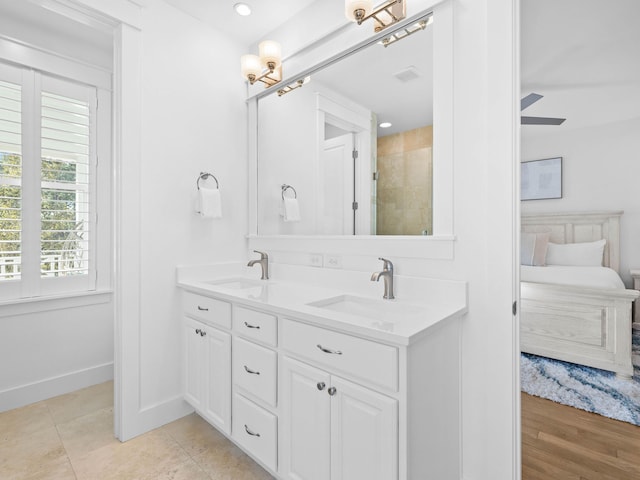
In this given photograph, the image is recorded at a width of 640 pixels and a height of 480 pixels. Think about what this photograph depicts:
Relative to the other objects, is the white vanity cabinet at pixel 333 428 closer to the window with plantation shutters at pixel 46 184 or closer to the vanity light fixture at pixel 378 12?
the vanity light fixture at pixel 378 12

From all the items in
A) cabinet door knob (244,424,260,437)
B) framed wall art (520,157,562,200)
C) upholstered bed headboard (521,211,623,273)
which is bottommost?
cabinet door knob (244,424,260,437)

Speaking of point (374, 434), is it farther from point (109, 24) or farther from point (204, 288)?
point (109, 24)

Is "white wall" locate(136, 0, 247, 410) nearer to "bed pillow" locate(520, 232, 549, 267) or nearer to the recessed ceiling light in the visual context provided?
the recessed ceiling light

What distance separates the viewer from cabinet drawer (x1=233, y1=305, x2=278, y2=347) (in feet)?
4.72

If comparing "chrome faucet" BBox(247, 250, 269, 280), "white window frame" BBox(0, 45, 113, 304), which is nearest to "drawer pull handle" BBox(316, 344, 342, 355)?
"chrome faucet" BBox(247, 250, 269, 280)

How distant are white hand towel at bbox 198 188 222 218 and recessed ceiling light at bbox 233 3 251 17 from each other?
47.1 inches

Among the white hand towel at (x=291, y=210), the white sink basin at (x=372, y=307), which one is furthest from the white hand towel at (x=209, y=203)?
the white sink basin at (x=372, y=307)

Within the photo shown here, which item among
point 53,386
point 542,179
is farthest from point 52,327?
point 542,179

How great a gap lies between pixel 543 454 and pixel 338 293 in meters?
1.39

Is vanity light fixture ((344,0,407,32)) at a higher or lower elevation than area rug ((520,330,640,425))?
higher

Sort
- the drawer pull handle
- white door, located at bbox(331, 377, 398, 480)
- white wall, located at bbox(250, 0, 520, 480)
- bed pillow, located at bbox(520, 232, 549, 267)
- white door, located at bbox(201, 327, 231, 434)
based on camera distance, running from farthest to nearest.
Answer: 1. bed pillow, located at bbox(520, 232, 549, 267)
2. white door, located at bbox(201, 327, 231, 434)
3. white wall, located at bbox(250, 0, 520, 480)
4. the drawer pull handle
5. white door, located at bbox(331, 377, 398, 480)

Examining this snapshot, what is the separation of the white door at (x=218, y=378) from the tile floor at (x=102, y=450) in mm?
169

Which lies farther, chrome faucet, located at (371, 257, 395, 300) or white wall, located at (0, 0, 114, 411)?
white wall, located at (0, 0, 114, 411)

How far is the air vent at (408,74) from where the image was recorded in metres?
1.58
